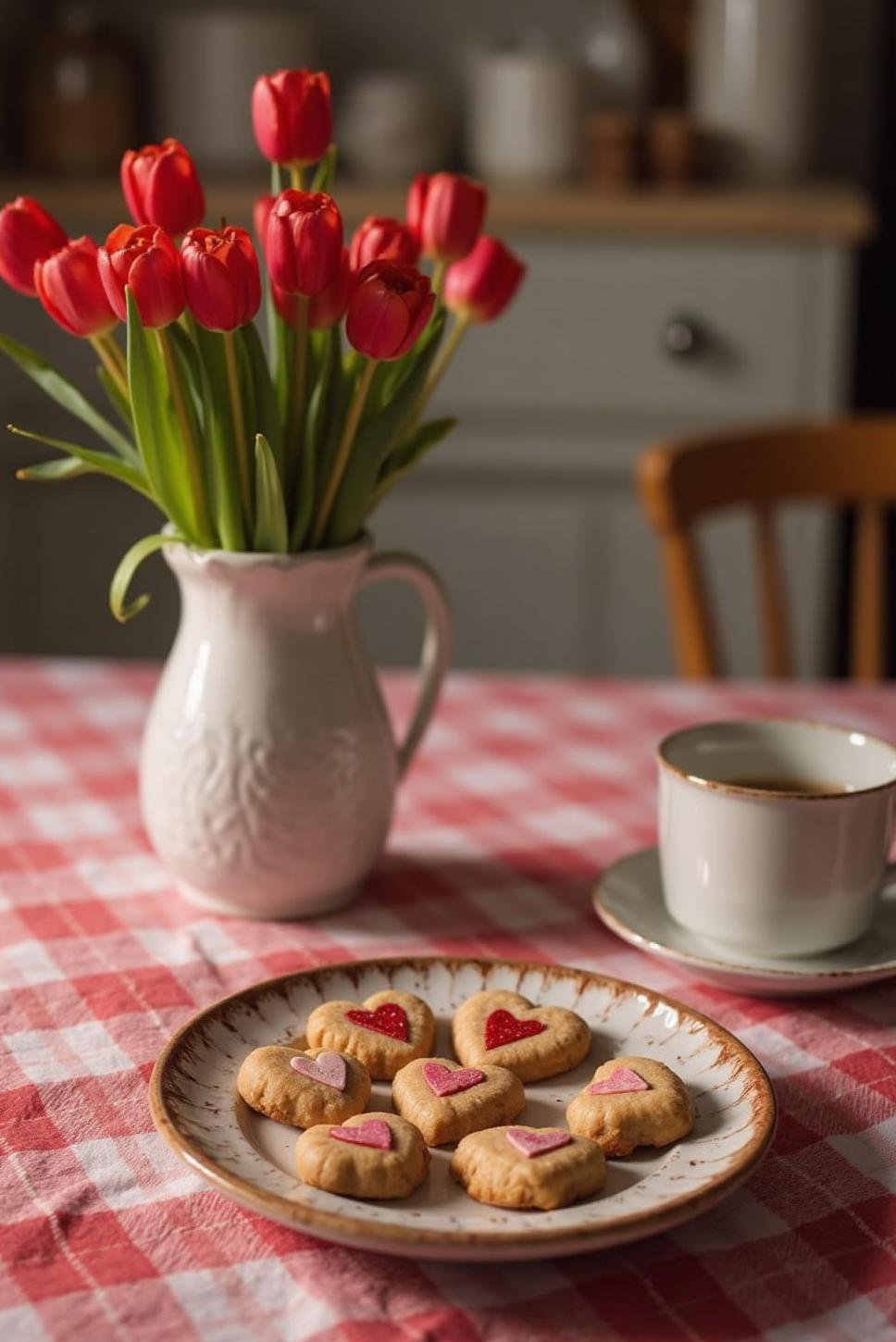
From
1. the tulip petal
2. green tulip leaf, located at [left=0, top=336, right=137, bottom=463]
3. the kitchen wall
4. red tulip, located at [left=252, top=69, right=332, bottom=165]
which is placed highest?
the kitchen wall

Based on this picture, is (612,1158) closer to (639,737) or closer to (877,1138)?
(877,1138)

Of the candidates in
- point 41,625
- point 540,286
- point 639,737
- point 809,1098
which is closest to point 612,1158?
point 809,1098

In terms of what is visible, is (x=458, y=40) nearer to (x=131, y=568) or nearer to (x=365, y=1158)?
(x=131, y=568)

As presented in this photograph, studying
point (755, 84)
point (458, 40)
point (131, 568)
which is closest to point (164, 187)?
point (131, 568)

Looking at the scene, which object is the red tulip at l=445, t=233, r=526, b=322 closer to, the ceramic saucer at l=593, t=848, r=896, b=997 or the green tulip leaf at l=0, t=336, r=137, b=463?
the green tulip leaf at l=0, t=336, r=137, b=463

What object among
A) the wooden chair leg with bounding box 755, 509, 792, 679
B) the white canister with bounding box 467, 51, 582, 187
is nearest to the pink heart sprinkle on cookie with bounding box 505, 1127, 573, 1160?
the wooden chair leg with bounding box 755, 509, 792, 679

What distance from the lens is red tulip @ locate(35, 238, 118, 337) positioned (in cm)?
72

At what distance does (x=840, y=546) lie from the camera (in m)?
2.55

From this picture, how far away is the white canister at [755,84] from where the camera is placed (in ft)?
7.54

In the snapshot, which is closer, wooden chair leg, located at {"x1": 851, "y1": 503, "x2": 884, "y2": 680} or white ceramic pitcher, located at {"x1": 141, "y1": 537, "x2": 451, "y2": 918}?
white ceramic pitcher, located at {"x1": 141, "y1": 537, "x2": 451, "y2": 918}

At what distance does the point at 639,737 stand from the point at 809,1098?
46 cm

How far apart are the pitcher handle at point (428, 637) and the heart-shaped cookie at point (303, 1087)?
0.26 metres

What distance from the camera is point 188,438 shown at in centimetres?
76

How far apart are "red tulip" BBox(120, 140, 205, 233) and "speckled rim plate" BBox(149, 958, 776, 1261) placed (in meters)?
0.35
